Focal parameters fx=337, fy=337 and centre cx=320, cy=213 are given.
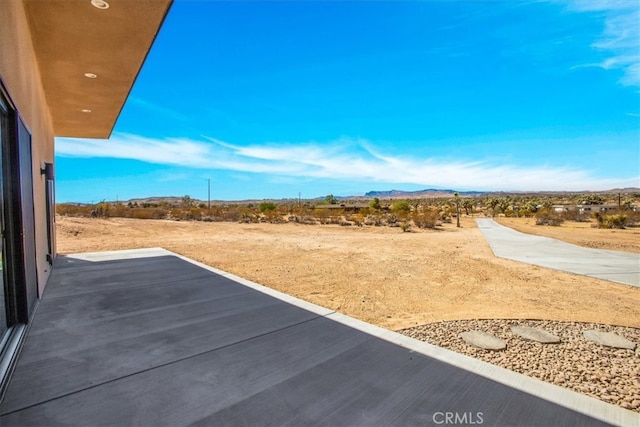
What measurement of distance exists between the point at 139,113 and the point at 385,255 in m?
15.7

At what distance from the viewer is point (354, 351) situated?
3104 mm

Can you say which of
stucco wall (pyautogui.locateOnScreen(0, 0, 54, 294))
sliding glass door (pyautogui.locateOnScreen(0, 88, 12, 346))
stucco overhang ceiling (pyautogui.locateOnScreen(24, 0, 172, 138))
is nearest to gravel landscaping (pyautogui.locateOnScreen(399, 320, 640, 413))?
sliding glass door (pyautogui.locateOnScreen(0, 88, 12, 346))

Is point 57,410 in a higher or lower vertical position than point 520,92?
lower

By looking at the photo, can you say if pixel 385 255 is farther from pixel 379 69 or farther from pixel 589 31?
pixel 379 69

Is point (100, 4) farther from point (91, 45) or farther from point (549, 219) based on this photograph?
point (549, 219)

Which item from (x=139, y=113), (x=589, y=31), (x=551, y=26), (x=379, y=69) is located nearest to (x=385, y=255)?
(x=551, y=26)

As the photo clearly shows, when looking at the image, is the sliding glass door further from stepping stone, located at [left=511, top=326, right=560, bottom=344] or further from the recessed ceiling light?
stepping stone, located at [left=511, top=326, right=560, bottom=344]

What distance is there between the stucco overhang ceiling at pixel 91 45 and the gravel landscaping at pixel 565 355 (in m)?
4.97

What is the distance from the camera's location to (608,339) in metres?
3.87

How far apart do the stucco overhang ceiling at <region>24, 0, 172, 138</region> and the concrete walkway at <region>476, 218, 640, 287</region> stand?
924 cm

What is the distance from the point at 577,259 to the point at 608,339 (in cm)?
638

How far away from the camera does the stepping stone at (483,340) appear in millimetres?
3607

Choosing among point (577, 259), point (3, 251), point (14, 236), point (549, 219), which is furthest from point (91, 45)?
point (549, 219)

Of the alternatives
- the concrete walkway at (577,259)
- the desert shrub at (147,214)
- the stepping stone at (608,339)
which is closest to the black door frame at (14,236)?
the stepping stone at (608,339)
